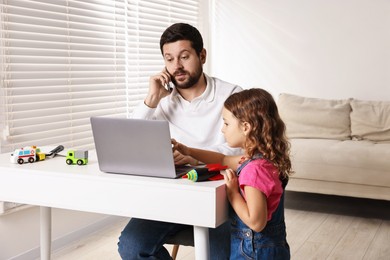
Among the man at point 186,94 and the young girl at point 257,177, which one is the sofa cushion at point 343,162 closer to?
the man at point 186,94

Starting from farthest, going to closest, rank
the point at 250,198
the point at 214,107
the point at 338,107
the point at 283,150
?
1. the point at 338,107
2. the point at 214,107
3. the point at 283,150
4. the point at 250,198

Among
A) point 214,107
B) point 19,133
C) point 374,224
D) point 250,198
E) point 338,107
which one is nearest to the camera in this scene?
point 250,198

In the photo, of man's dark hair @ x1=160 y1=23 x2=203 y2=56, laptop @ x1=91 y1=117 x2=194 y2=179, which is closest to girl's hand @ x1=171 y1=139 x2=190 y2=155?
laptop @ x1=91 y1=117 x2=194 y2=179

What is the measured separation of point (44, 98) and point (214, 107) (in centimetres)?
112

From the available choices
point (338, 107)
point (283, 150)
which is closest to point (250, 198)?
point (283, 150)

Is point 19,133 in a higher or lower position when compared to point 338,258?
higher

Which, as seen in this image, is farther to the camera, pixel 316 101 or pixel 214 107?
pixel 316 101

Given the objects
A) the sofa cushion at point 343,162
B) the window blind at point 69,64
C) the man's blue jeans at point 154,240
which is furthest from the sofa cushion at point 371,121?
the man's blue jeans at point 154,240

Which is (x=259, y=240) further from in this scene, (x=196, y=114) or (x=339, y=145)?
(x=339, y=145)

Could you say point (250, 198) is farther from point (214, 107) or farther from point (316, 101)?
point (316, 101)

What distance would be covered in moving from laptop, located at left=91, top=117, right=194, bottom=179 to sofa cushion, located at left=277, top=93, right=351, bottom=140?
267cm

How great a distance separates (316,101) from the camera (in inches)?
170

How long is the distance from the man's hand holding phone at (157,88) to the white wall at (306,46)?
2.68 metres

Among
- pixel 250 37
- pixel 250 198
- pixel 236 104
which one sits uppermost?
pixel 250 37
